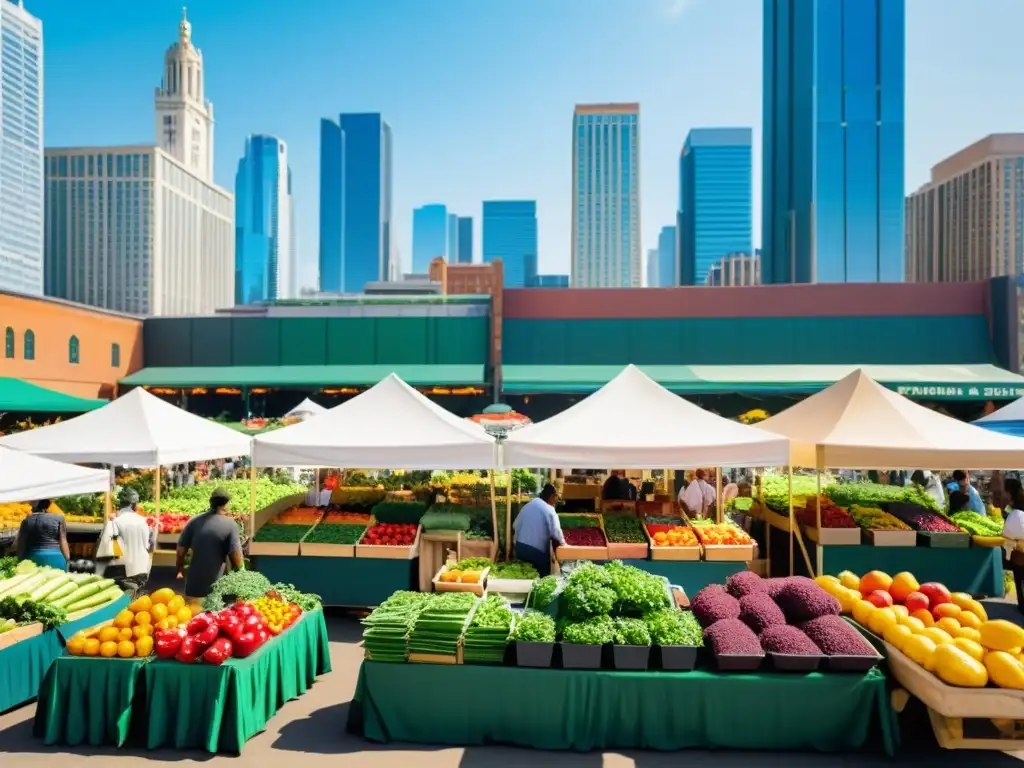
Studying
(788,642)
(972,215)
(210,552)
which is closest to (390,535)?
(210,552)

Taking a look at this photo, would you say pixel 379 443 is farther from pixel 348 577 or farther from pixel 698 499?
pixel 698 499

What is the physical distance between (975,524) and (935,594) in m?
4.99

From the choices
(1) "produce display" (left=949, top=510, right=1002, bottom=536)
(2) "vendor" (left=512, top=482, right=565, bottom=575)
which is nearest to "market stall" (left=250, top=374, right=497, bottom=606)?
(2) "vendor" (left=512, top=482, right=565, bottom=575)

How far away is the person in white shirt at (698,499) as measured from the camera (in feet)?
42.1

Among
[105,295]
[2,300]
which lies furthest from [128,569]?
[105,295]

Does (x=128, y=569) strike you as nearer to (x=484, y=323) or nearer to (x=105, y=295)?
(x=484, y=323)

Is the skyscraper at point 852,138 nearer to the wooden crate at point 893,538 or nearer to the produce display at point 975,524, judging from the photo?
the produce display at point 975,524

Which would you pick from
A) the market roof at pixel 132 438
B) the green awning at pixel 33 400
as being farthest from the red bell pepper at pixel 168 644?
the green awning at pixel 33 400

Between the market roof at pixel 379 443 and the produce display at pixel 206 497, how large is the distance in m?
3.00

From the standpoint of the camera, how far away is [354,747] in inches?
215

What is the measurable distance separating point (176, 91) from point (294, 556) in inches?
8505

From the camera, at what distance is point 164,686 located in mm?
5359

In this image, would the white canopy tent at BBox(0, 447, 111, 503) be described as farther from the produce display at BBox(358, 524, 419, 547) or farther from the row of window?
the row of window

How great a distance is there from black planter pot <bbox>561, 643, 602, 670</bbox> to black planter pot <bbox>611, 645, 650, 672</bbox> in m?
0.16
